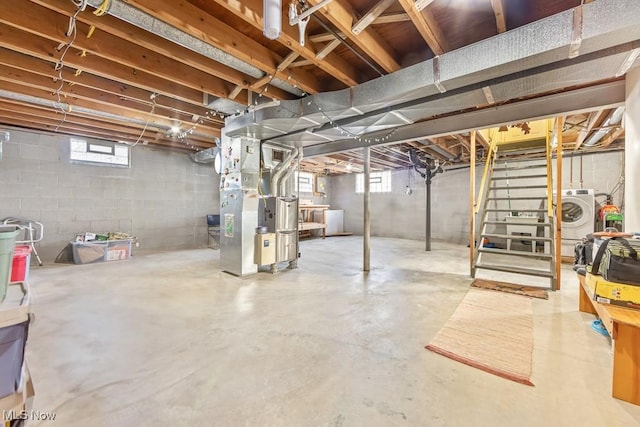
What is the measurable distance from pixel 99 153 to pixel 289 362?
20.0ft

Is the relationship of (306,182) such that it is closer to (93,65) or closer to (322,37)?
(93,65)

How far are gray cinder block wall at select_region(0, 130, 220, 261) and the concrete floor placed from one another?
224 cm

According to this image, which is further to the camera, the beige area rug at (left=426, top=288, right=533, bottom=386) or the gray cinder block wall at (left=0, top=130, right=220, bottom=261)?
the gray cinder block wall at (left=0, top=130, right=220, bottom=261)

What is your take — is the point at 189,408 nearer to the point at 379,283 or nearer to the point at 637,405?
the point at 637,405

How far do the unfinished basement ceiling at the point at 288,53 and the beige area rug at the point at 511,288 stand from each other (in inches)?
80.8

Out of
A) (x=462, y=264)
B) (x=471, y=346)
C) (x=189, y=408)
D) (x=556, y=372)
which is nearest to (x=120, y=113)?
(x=189, y=408)

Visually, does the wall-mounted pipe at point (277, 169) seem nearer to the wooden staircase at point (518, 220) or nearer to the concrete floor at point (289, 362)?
the concrete floor at point (289, 362)

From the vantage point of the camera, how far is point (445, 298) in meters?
3.14

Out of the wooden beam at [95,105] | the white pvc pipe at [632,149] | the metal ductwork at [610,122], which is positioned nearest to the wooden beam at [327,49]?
the white pvc pipe at [632,149]

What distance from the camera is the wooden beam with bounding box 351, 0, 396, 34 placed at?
1690 millimetres

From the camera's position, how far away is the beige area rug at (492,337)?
5.95 feet

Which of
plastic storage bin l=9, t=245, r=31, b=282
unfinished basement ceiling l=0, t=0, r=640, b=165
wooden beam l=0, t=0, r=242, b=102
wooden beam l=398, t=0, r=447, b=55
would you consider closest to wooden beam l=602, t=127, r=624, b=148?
unfinished basement ceiling l=0, t=0, r=640, b=165

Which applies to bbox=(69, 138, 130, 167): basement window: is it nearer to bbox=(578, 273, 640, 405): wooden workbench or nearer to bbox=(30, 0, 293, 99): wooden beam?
bbox=(30, 0, 293, 99): wooden beam

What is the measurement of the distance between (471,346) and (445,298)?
3.68ft
